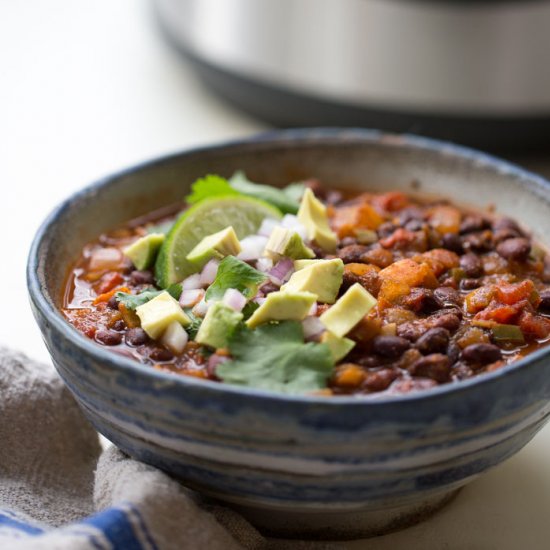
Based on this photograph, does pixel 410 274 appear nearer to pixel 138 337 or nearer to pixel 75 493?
pixel 138 337

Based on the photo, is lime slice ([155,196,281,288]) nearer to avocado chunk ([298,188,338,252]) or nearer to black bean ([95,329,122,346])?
avocado chunk ([298,188,338,252])

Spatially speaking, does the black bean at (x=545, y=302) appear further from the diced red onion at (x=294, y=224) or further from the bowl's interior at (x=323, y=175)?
the diced red onion at (x=294, y=224)

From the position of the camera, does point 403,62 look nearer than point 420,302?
No

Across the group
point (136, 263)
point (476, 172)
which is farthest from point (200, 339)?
point (476, 172)

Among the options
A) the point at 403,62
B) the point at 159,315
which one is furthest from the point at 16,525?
the point at 403,62

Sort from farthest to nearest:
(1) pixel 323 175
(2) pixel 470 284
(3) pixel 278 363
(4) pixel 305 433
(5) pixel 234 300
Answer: (1) pixel 323 175 < (2) pixel 470 284 < (5) pixel 234 300 < (3) pixel 278 363 < (4) pixel 305 433

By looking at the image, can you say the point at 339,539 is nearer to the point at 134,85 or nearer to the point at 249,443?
the point at 249,443

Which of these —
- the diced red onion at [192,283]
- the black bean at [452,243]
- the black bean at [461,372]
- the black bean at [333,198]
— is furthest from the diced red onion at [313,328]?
the black bean at [333,198]
